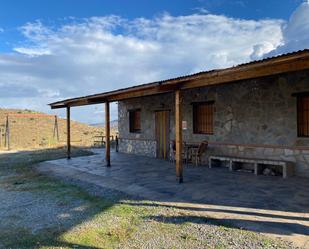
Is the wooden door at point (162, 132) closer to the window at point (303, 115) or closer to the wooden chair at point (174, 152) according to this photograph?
the wooden chair at point (174, 152)

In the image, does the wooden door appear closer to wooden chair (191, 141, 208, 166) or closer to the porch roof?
wooden chair (191, 141, 208, 166)

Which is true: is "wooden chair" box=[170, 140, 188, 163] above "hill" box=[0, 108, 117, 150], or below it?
below

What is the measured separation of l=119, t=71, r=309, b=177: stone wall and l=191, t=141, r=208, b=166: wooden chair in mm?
226

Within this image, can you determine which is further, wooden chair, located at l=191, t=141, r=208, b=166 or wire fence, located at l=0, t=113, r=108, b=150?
wire fence, located at l=0, t=113, r=108, b=150

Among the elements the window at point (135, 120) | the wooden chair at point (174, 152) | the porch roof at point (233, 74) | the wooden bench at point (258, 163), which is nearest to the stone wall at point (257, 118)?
the wooden bench at point (258, 163)

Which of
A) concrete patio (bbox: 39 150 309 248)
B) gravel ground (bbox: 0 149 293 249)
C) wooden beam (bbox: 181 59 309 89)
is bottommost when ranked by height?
gravel ground (bbox: 0 149 293 249)

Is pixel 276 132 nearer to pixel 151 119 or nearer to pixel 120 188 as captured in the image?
pixel 120 188

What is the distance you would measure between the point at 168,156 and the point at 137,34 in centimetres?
962

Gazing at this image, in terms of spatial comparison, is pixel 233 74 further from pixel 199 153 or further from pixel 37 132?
pixel 37 132

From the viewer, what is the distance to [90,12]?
12578mm

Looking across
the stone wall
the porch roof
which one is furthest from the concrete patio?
the porch roof

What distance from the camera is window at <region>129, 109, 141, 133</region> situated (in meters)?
13.6

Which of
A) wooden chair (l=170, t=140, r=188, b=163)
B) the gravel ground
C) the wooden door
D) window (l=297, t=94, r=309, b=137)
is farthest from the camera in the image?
the wooden door

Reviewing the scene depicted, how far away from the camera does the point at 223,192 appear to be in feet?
20.0
